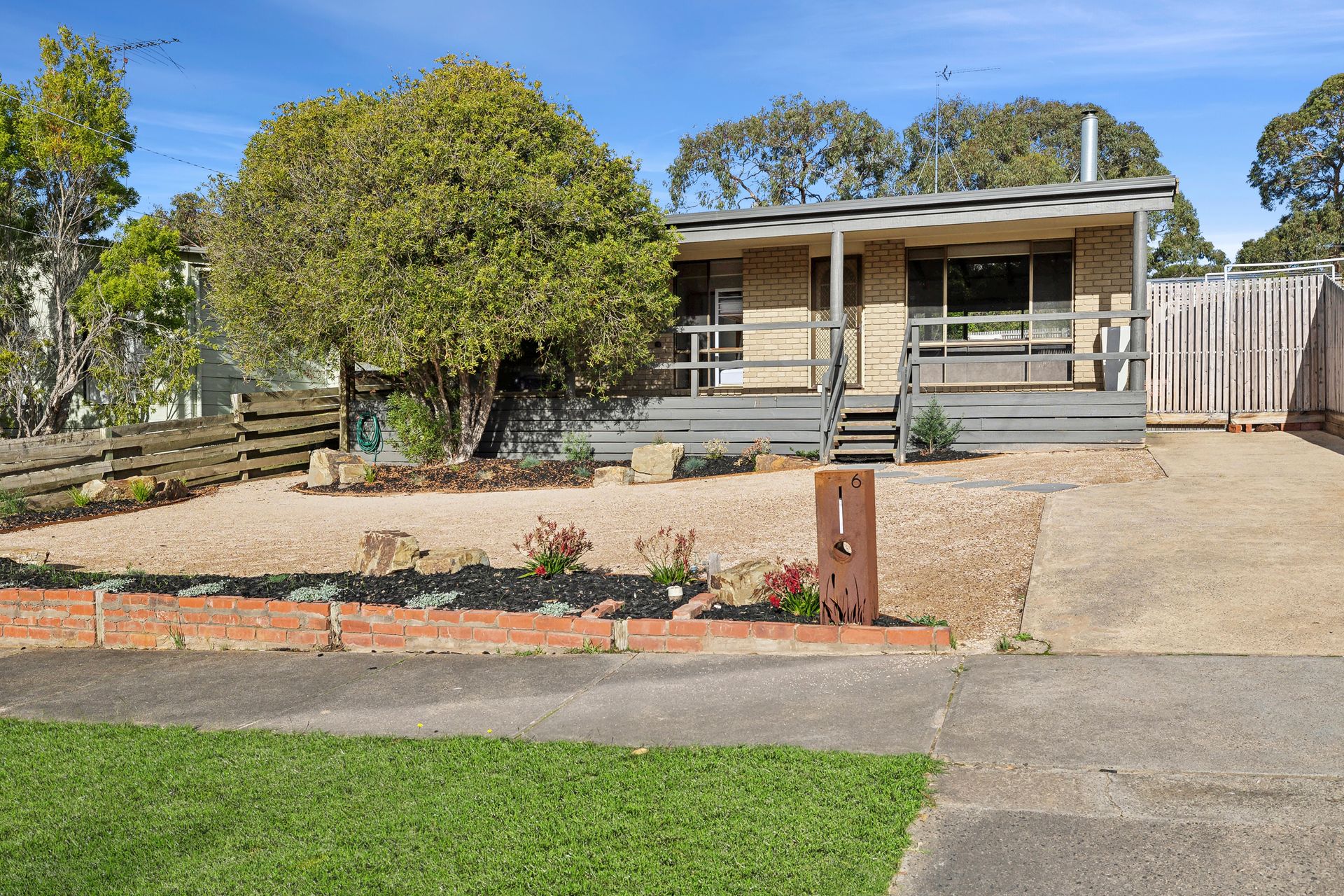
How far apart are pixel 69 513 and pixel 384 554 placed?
23.2 ft

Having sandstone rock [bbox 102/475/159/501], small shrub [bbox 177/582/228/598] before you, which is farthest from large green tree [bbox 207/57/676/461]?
small shrub [bbox 177/582/228/598]

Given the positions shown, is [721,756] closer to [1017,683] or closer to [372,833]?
[372,833]

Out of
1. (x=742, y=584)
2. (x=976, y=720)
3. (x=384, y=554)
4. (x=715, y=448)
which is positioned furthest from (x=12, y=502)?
(x=976, y=720)

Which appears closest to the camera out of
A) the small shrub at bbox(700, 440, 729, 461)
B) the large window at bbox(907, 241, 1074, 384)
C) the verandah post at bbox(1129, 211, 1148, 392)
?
the verandah post at bbox(1129, 211, 1148, 392)

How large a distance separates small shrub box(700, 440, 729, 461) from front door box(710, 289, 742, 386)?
11.4 feet

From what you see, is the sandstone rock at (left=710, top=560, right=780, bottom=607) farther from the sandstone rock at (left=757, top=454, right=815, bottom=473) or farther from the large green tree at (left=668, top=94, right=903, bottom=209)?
the large green tree at (left=668, top=94, right=903, bottom=209)

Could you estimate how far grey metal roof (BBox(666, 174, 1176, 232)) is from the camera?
1425cm

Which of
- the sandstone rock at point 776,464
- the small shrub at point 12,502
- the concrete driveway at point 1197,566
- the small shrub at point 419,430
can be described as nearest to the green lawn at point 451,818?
the concrete driveway at point 1197,566

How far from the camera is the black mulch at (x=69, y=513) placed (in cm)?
1166

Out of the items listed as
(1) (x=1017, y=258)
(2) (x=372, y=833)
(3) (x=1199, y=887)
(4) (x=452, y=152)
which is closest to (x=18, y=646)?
(2) (x=372, y=833)

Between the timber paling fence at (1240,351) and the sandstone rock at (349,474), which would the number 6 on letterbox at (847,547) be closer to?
the sandstone rock at (349,474)

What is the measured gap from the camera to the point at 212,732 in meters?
4.70

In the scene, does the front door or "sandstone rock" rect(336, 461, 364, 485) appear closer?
"sandstone rock" rect(336, 461, 364, 485)

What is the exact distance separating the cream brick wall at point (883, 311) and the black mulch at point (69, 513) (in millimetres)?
10537
